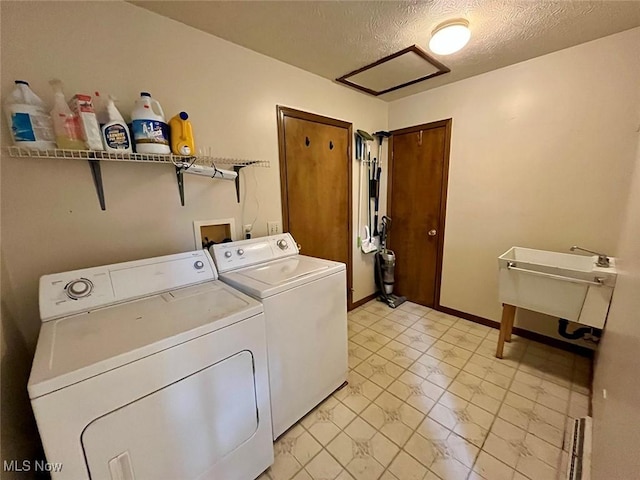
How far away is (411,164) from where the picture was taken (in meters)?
2.97

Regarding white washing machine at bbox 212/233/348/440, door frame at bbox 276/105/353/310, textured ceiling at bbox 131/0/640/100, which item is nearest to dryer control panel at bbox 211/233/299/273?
white washing machine at bbox 212/233/348/440

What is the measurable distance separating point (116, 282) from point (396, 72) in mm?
2616

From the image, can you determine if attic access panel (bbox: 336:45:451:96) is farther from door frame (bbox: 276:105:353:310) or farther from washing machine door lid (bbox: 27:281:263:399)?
washing machine door lid (bbox: 27:281:263:399)

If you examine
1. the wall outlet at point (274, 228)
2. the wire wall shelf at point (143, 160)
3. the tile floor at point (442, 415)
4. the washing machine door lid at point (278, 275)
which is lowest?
the tile floor at point (442, 415)

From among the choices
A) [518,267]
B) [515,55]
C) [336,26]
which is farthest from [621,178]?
[336,26]

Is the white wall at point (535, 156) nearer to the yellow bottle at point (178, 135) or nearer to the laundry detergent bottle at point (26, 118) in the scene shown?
the yellow bottle at point (178, 135)

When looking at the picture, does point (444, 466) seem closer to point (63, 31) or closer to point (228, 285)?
point (228, 285)

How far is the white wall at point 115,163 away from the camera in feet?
3.92

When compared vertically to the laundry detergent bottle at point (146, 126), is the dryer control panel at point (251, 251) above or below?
below

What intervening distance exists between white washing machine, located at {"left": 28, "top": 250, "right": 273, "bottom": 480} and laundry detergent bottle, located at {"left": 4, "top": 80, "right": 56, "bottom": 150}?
0.60 metres

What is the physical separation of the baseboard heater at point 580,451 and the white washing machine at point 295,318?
124 cm

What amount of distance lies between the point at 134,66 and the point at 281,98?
3.34ft

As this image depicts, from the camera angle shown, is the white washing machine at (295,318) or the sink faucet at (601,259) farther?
the sink faucet at (601,259)

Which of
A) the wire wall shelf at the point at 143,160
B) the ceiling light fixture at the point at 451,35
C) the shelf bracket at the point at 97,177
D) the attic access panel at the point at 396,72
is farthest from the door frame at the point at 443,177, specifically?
the shelf bracket at the point at 97,177
